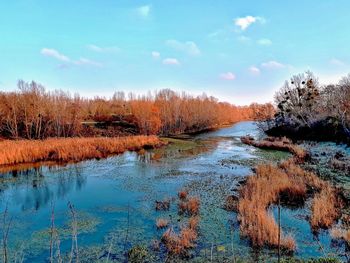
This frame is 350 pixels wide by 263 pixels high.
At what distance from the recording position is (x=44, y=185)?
1401 cm

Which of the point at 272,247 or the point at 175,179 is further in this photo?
the point at 175,179

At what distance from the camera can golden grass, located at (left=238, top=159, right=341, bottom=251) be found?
740 centimetres

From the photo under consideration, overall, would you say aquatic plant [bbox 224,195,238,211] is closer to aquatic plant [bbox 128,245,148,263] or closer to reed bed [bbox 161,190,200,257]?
reed bed [bbox 161,190,200,257]

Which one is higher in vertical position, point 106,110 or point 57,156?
point 106,110

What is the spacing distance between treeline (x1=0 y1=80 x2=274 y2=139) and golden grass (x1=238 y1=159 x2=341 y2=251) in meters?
23.7

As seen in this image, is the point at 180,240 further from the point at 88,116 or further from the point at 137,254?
the point at 88,116

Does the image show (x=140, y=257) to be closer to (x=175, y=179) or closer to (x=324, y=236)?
Result: (x=324, y=236)

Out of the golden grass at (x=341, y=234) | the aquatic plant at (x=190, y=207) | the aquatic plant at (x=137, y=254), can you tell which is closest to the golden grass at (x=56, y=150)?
the aquatic plant at (x=190, y=207)

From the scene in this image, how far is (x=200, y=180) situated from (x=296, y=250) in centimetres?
784

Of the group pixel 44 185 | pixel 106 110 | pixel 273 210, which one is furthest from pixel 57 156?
pixel 106 110

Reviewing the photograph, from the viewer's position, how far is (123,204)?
11047 mm

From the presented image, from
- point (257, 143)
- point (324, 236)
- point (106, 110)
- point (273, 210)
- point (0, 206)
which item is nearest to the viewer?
point (324, 236)

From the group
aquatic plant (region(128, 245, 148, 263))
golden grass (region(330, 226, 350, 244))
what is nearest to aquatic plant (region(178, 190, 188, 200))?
aquatic plant (region(128, 245, 148, 263))

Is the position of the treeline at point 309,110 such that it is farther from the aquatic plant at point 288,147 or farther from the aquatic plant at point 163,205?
the aquatic plant at point 163,205
